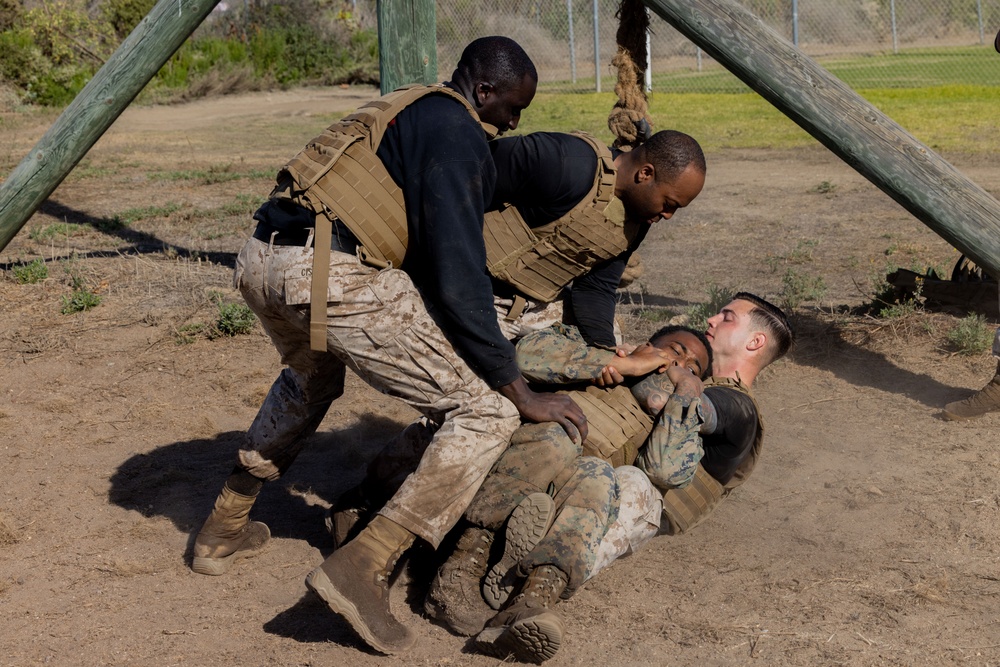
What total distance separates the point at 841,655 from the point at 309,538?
7.03 ft

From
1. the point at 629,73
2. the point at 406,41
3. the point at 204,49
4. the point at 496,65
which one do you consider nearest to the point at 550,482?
the point at 496,65

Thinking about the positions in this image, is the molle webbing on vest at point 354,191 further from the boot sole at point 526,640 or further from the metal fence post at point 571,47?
the metal fence post at point 571,47

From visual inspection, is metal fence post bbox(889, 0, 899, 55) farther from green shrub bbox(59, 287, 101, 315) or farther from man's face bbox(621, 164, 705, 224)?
man's face bbox(621, 164, 705, 224)

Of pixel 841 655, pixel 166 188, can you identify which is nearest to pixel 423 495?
pixel 841 655

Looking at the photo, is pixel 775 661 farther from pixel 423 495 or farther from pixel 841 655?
pixel 423 495

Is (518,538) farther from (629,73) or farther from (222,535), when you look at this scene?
(629,73)

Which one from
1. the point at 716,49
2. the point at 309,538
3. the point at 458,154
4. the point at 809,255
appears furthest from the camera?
the point at 809,255

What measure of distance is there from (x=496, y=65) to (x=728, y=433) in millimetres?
1663

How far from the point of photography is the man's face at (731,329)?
4.62 meters

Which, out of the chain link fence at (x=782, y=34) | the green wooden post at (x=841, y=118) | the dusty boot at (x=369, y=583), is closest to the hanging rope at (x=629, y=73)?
the green wooden post at (x=841, y=118)

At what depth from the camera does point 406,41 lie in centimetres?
580

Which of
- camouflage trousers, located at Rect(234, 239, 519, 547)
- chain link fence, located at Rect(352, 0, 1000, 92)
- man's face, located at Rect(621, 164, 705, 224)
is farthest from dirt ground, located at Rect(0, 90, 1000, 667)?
chain link fence, located at Rect(352, 0, 1000, 92)

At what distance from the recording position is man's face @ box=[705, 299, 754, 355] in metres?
4.62

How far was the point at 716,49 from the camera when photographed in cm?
495
